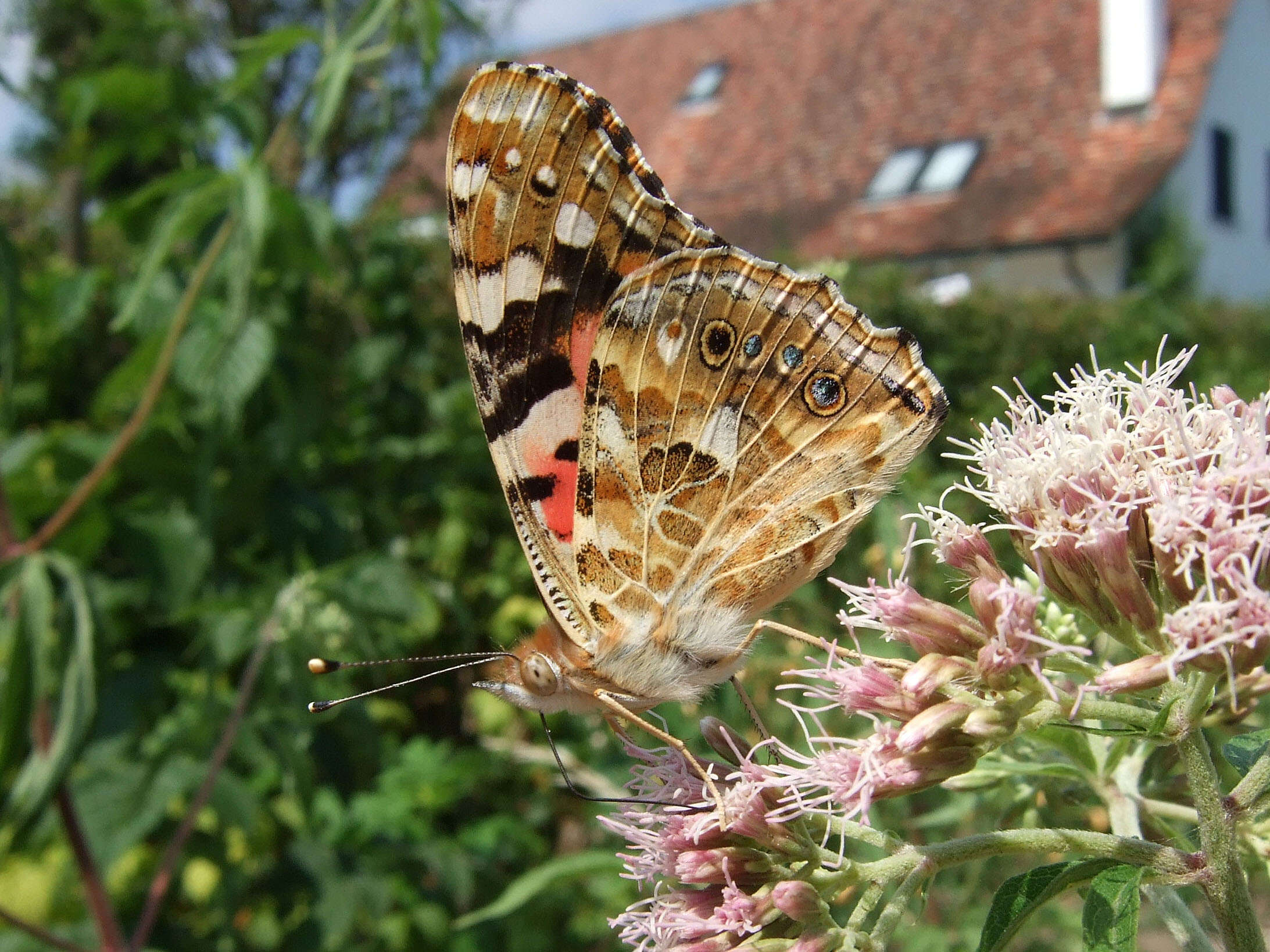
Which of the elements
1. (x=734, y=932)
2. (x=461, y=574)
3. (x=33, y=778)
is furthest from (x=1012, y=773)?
(x=461, y=574)

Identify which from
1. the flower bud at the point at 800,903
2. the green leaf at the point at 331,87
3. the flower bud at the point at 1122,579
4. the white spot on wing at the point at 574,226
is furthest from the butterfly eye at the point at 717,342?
the green leaf at the point at 331,87

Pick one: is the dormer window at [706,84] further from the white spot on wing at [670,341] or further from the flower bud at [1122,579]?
the flower bud at [1122,579]

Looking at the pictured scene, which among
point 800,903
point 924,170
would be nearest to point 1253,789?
point 800,903

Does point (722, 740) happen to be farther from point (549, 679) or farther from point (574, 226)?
point (574, 226)

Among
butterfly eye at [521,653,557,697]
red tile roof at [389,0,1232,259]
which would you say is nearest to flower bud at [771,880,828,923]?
butterfly eye at [521,653,557,697]

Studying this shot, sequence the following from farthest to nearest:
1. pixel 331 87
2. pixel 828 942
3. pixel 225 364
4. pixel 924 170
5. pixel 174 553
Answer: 1. pixel 924 170
2. pixel 174 553
3. pixel 225 364
4. pixel 331 87
5. pixel 828 942
